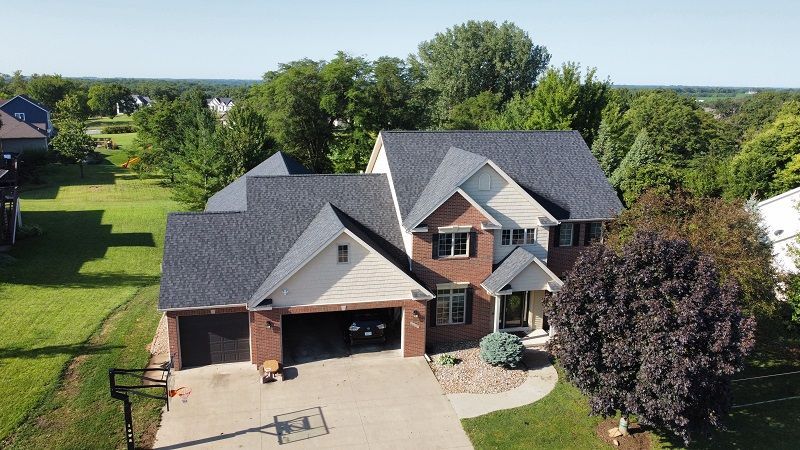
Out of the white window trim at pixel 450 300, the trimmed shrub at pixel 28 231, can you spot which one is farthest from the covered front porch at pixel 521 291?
the trimmed shrub at pixel 28 231

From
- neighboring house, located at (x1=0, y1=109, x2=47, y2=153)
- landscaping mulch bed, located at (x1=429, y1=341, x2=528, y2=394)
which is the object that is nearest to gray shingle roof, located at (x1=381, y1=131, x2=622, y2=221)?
landscaping mulch bed, located at (x1=429, y1=341, x2=528, y2=394)

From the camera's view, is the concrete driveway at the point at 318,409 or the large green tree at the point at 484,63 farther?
the large green tree at the point at 484,63

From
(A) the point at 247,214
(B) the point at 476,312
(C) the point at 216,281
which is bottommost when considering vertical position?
(B) the point at 476,312

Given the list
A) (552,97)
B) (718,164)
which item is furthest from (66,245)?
(718,164)

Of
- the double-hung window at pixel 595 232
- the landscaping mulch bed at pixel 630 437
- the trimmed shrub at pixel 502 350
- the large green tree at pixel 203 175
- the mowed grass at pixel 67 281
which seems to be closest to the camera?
the landscaping mulch bed at pixel 630 437

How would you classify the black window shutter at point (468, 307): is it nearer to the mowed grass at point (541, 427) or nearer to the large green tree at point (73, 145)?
the mowed grass at point (541, 427)

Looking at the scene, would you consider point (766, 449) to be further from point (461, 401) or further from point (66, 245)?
point (66, 245)
